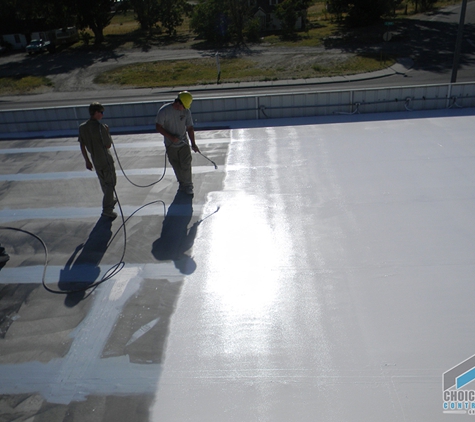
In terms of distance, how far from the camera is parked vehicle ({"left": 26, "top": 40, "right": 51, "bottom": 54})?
34.5 metres

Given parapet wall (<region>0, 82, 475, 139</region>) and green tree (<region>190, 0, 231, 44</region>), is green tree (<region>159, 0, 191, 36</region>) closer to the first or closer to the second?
green tree (<region>190, 0, 231, 44</region>)

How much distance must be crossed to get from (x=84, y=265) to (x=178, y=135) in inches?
97.8

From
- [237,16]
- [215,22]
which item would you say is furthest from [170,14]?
[237,16]

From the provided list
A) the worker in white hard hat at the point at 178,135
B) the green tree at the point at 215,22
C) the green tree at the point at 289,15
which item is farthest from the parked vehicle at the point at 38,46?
the worker in white hard hat at the point at 178,135

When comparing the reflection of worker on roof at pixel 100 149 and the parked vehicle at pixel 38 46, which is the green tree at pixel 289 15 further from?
the reflection of worker on roof at pixel 100 149

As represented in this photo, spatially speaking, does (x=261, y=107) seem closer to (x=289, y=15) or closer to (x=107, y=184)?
(x=107, y=184)

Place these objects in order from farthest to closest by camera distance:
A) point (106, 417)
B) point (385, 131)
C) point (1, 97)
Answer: point (1, 97), point (385, 131), point (106, 417)

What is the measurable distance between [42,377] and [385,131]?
24.6 feet

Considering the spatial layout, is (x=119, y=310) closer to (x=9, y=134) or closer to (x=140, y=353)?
(x=140, y=353)

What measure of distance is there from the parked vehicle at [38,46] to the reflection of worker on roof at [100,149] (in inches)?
1340

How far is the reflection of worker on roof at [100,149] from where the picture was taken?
5.88m

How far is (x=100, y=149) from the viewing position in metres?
5.97

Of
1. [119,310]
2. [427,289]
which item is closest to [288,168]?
[427,289]

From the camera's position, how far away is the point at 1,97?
2605cm
